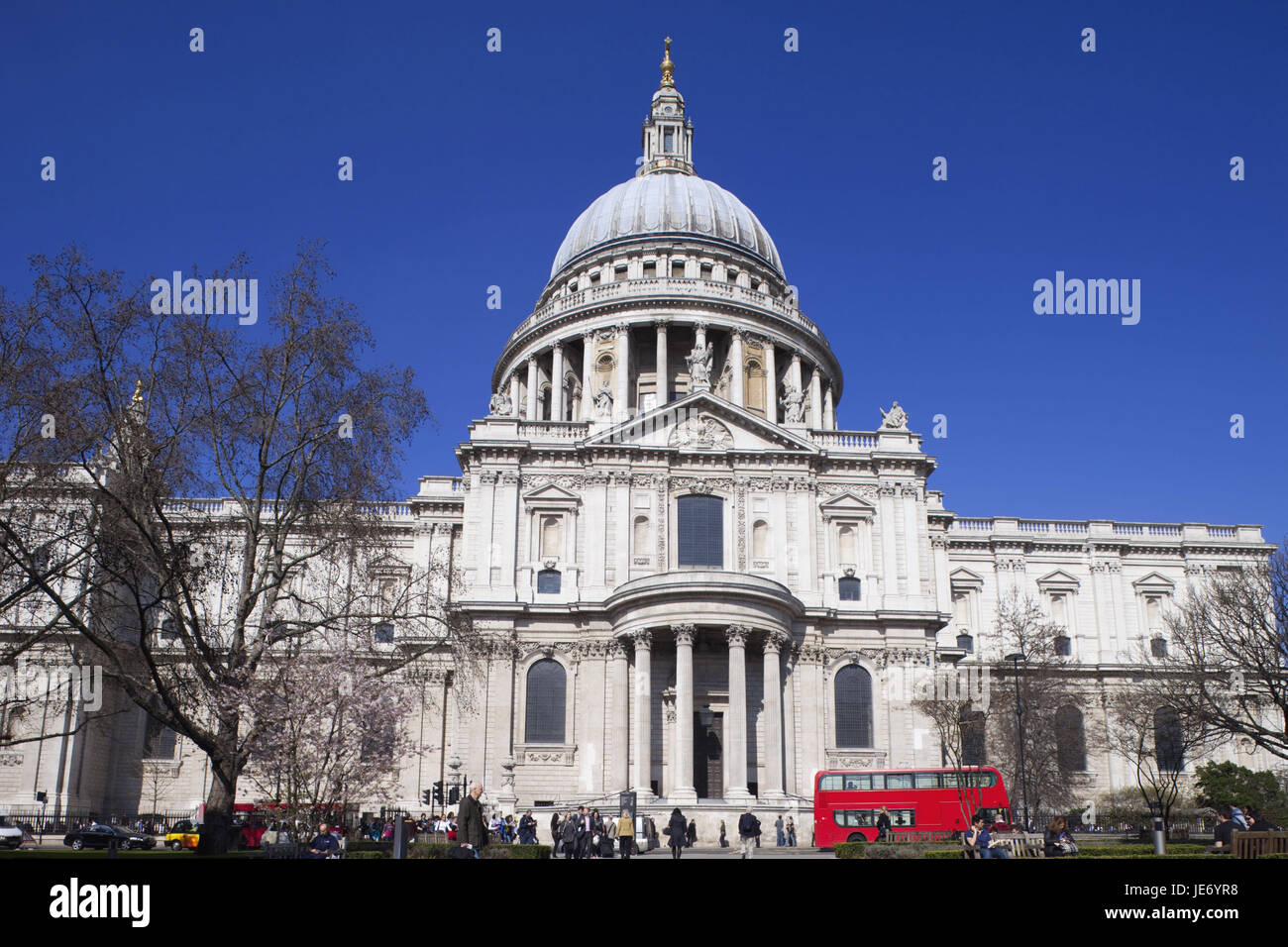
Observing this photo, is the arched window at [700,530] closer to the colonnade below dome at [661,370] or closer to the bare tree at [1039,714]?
the colonnade below dome at [661,370]

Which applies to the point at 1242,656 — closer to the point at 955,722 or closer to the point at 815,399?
the point at 955,722

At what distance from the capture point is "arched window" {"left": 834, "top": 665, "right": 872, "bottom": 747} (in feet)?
167

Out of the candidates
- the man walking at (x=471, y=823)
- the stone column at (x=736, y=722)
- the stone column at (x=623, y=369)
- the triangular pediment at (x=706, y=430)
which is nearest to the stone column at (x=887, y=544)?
the triangular pediment at (x=706, y=430)

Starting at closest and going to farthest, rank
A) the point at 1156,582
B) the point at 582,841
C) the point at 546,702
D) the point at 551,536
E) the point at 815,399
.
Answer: the point at 582,841, the point at 546,702, the point at 551,536, the point at 1156,582, the point at 815,399

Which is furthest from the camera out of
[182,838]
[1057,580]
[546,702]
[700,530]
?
[1057,580]

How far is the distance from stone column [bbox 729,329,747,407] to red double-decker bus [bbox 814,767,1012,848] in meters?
28.9

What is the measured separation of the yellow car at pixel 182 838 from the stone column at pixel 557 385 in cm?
3107

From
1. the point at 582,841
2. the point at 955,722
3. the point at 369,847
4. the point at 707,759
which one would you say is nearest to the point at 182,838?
the point at 369,847

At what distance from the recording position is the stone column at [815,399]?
68812 millimetres

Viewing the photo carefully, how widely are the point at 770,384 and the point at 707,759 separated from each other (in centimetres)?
2699

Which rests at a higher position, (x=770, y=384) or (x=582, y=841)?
(x=770, y=384)

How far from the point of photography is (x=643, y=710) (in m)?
47.3
